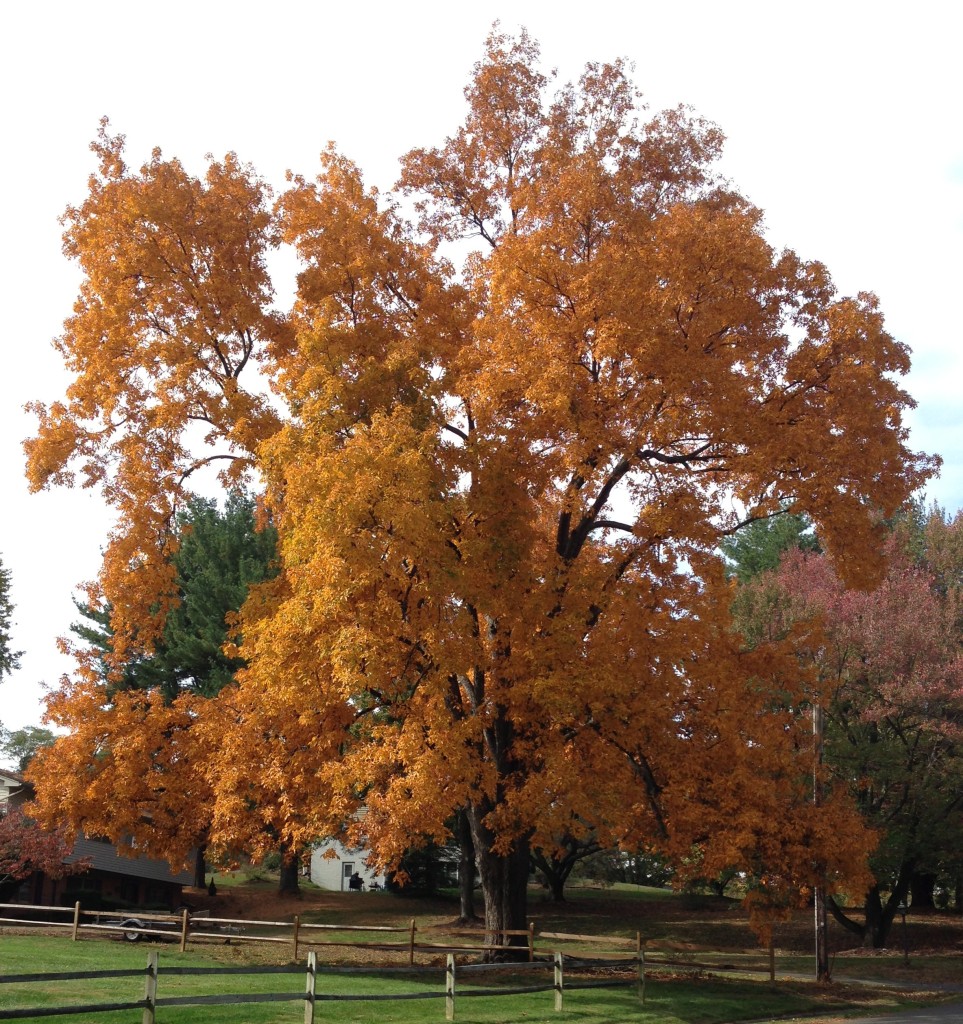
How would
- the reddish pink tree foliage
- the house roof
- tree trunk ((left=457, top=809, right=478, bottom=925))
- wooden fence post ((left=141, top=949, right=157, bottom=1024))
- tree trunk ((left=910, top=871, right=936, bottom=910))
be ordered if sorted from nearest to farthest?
wooden fence post ((left=141, top=949, right=157, bottom=1024)) → the reddish pink tree foliage → the house roof → tree trunk ((left=457, top=809, right=478, bottom=925)) → tree trunk ((left=910, top=871, right=936, bottom=910))

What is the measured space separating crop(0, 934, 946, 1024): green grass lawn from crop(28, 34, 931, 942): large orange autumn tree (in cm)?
245

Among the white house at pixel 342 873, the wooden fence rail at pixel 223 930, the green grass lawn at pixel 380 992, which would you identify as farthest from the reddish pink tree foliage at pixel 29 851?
the white house at pixel 342 873

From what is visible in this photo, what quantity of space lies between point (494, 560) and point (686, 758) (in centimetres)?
533

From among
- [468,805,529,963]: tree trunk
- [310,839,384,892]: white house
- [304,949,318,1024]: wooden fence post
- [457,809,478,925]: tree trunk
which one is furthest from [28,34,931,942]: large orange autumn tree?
[310,839,384,892]: white house

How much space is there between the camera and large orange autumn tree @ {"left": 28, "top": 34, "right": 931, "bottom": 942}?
1756 centimetres

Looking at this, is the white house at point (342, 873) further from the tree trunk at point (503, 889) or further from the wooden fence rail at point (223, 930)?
the tree trunk at point (503, 889)

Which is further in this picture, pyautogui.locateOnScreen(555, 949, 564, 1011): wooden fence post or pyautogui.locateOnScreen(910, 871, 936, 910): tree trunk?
pyautogui.locateOnScreen(910, 871, 936, 910): tree trunk

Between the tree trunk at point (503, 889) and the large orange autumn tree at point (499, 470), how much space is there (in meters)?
0.10

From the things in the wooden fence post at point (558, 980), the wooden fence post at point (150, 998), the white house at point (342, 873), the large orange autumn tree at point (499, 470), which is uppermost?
the large orange autumn tree at point (499, 470)

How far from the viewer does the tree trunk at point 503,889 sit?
2128 centimetres

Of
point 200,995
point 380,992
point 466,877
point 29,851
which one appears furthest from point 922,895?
point 200,995

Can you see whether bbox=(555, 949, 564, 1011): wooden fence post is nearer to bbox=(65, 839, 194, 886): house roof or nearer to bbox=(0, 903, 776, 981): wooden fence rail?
bbox=(0, 903, 776, 981): wooden fence rail

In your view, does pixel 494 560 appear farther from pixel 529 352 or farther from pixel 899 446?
pixel 899 446

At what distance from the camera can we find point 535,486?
68.4 ft
